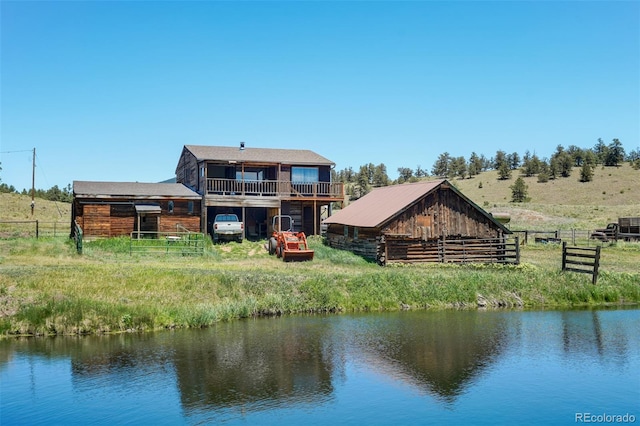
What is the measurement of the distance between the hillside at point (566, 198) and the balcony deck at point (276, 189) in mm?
24997

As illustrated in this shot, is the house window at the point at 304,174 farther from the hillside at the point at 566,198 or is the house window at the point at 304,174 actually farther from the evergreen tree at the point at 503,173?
the evergreen tree at the point at 503,173

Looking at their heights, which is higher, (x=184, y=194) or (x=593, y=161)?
(x=593, y=161)

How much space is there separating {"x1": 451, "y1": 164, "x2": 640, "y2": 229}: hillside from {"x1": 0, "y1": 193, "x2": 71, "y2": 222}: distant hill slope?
4942cm

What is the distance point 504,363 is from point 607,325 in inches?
298

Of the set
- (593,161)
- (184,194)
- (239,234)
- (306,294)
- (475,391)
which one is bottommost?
(475,391)

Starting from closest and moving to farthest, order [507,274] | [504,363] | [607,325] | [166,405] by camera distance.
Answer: [166,405] → [504,363] → [607,325] → [507,274]

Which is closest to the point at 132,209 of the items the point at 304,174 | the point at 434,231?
the point at 304,174

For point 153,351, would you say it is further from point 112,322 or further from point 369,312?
A: point 369,312

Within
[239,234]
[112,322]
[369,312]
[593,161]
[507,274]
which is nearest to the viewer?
[112,322]

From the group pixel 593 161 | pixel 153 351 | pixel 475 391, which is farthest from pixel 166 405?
pixel 593 161

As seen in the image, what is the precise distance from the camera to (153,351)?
18.5 metres

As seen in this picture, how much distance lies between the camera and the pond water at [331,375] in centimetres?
1390

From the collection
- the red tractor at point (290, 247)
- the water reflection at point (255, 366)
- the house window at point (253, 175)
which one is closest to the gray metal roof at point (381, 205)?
the red tractor at point (290, 247)

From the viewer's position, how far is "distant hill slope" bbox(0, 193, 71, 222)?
6283 centimetres
